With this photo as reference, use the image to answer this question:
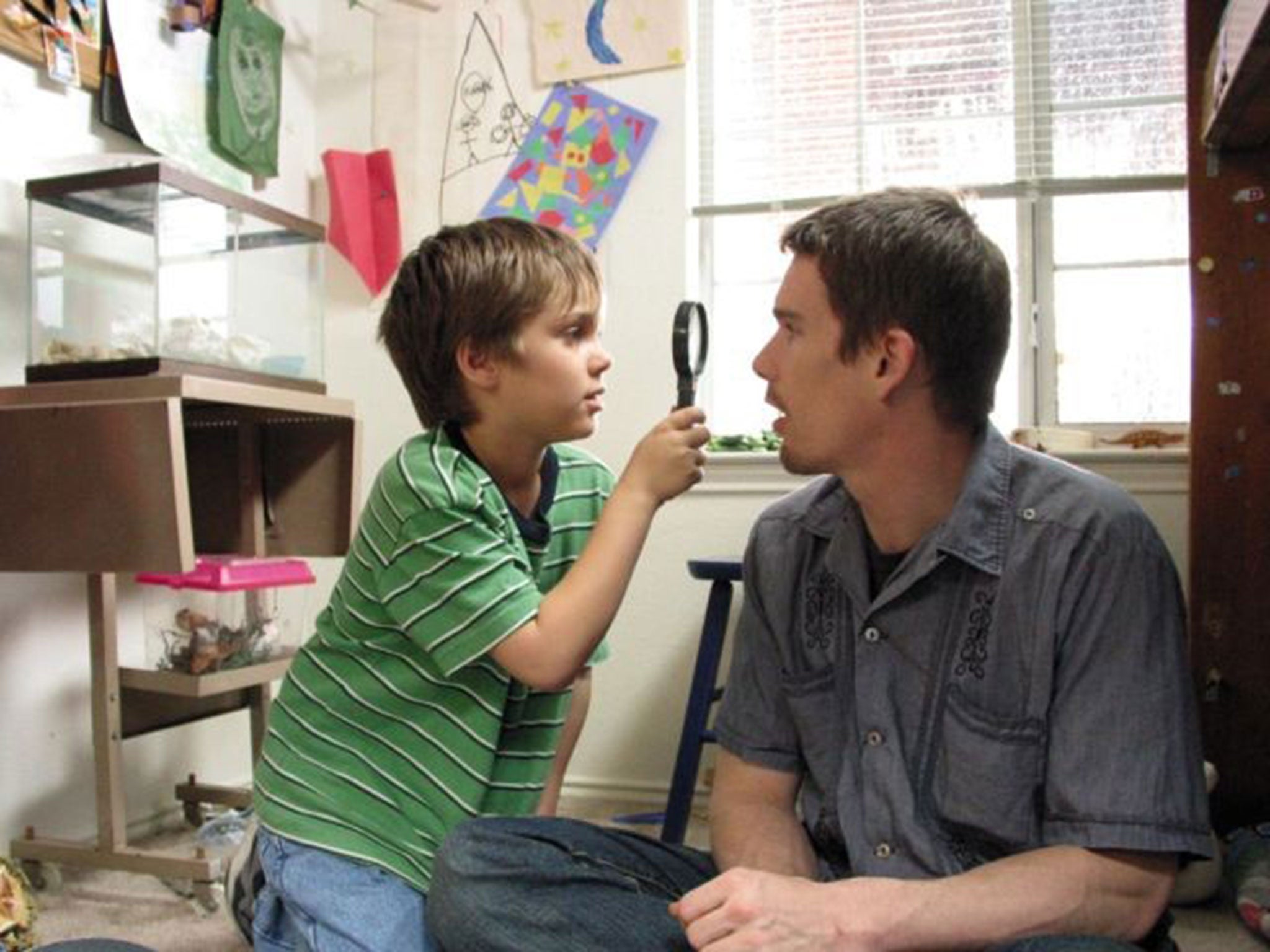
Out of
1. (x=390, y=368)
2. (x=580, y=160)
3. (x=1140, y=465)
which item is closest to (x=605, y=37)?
(x=580, y=160)

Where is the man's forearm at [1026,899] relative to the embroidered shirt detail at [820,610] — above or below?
below

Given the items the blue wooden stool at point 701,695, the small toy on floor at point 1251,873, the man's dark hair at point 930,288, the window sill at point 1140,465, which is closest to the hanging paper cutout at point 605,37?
the window sill at point 1140,465

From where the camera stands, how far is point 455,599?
1.07m

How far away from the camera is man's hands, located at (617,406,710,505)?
Result: 44.2 inches

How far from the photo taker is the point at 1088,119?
242 centimetres

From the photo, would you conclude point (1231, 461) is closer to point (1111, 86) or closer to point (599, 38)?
point (1111, 86)

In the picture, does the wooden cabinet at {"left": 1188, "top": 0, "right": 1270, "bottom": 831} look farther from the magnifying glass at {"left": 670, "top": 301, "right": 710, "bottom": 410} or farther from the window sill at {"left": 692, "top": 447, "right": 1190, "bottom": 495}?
the magnifying glass at {"left": 670, "top": 301, "right": 710, "bottom": 410}

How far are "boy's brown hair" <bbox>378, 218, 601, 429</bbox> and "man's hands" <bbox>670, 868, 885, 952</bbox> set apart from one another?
0.57 metres

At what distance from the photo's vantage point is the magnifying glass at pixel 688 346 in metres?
1.16

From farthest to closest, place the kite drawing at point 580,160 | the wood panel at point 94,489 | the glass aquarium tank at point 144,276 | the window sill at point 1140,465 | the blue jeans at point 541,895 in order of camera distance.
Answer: the kite drawing at point 580,160 → the window sill at point 1140,465 → the glass aquarium tank at point 144,276 → the wood panel at point 94,489 → the blue jeans at point 541,895

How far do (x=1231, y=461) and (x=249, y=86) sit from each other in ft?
6.55

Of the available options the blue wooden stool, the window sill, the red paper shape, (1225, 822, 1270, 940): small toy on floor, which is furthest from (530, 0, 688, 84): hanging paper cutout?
(1225, 822, 1270, 940): small toy on floor

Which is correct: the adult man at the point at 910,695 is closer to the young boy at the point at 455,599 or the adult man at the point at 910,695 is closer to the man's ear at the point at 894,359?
the man's ear at the point at 894,359

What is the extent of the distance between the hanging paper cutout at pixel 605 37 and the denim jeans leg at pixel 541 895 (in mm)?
1845
